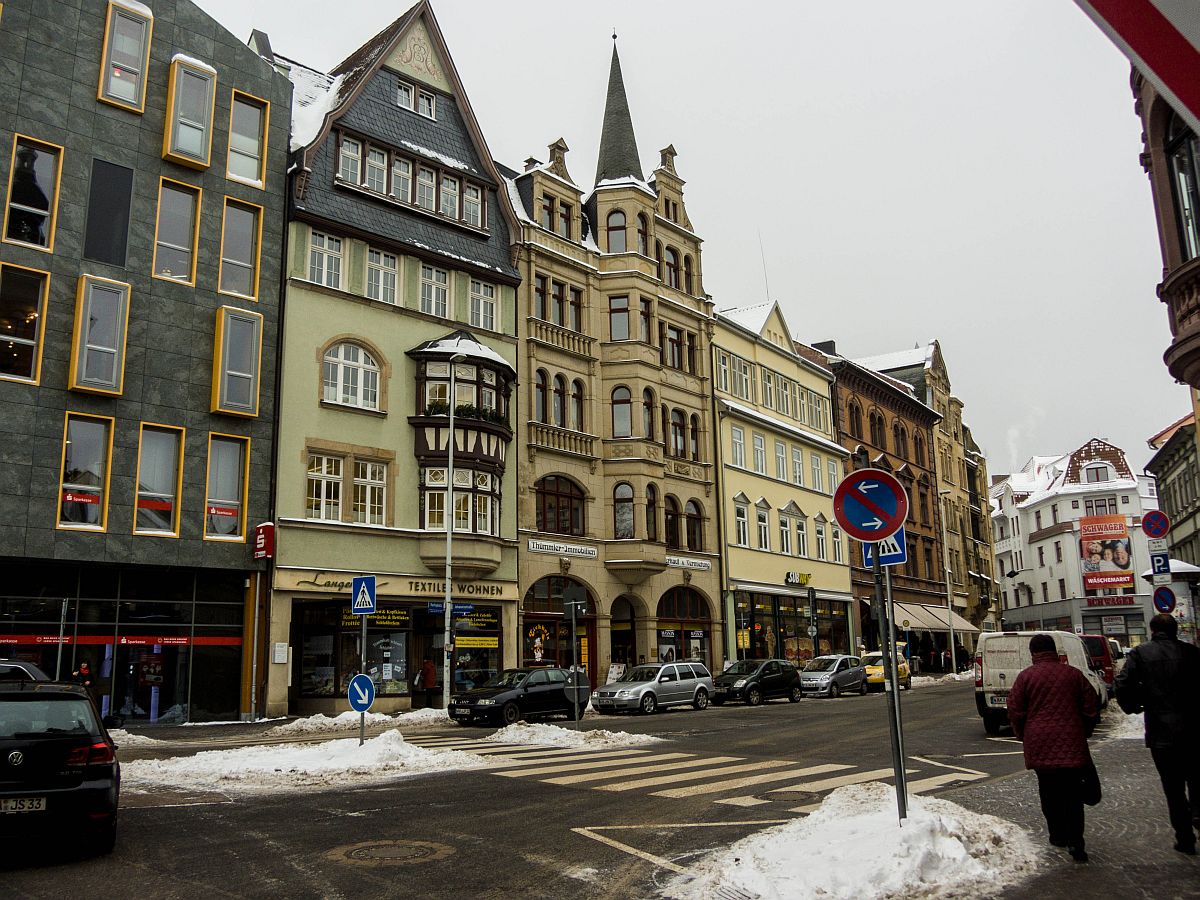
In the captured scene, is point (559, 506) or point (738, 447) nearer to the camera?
point (559, 506)

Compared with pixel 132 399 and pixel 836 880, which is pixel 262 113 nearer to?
pixel 132 399

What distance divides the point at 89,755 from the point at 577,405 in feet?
102

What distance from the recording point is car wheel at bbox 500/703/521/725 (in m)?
24.7

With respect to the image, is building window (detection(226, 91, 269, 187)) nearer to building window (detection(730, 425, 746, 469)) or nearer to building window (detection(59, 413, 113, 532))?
building window (detection(59, 413, 113, 532))

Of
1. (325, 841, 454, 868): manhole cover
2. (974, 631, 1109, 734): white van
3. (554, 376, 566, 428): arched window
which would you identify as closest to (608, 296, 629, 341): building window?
(554, 376, 566, 428): arched window

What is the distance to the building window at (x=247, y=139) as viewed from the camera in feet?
95.7

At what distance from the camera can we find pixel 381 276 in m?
32.6

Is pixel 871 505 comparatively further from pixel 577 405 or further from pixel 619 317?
pixel 619 317

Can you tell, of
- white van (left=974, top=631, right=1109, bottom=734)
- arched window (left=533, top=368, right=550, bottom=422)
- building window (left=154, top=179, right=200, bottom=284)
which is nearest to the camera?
white van (left=974, top=631, right=1109, bottom=734)

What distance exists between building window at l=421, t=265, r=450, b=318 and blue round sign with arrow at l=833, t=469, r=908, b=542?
26723 millimetres

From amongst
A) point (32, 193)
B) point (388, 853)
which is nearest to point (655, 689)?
point (32, 193)

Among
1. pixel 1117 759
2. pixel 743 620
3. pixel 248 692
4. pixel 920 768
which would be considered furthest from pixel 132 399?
pixel 743 620

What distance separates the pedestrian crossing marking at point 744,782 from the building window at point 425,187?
81.6ft

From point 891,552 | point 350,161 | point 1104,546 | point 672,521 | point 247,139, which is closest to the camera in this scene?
point 891,552
